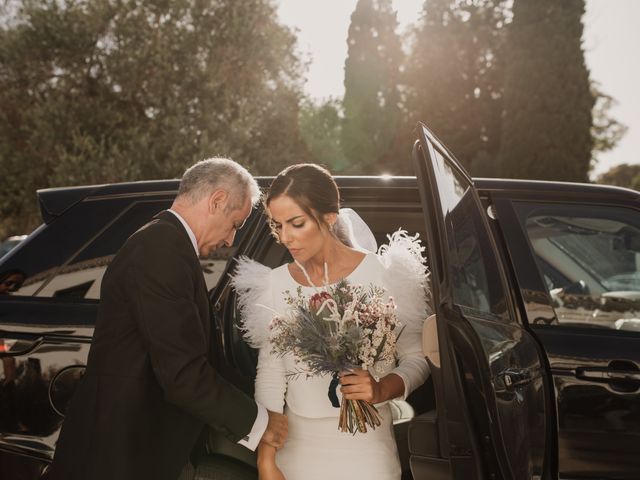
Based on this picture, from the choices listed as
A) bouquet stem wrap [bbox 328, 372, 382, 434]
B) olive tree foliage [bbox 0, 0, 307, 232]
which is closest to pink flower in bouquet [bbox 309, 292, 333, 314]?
bouquet stem wrap [bbox 328, 372, 382, 434]

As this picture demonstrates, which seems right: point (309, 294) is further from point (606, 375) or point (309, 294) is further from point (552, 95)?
point (552, 95)

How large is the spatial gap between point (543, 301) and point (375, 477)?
3.27 ft

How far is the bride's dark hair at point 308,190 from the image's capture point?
7.45 ft

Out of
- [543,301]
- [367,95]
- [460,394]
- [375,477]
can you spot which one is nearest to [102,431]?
[375,477]

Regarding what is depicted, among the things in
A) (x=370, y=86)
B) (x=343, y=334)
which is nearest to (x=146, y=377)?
(x=343, y=334)

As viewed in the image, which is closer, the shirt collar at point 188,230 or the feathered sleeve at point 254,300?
the shirt collar at point 188,230

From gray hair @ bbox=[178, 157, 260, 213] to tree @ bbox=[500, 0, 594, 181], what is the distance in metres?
17.6

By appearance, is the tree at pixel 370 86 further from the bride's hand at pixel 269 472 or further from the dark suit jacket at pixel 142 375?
the dark suit jacket at pixel 142 375

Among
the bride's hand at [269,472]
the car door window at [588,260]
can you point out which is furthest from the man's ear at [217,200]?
the car door window at [588,260]

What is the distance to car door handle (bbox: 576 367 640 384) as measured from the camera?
242 centimetres

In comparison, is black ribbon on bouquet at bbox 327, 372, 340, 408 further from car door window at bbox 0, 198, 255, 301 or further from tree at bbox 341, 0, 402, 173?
tree at bbox 341, 0, 402, 173

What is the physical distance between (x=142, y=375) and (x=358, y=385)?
0.66 meters

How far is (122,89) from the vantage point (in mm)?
14742

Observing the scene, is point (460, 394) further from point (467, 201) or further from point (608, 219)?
point (608, 219)
